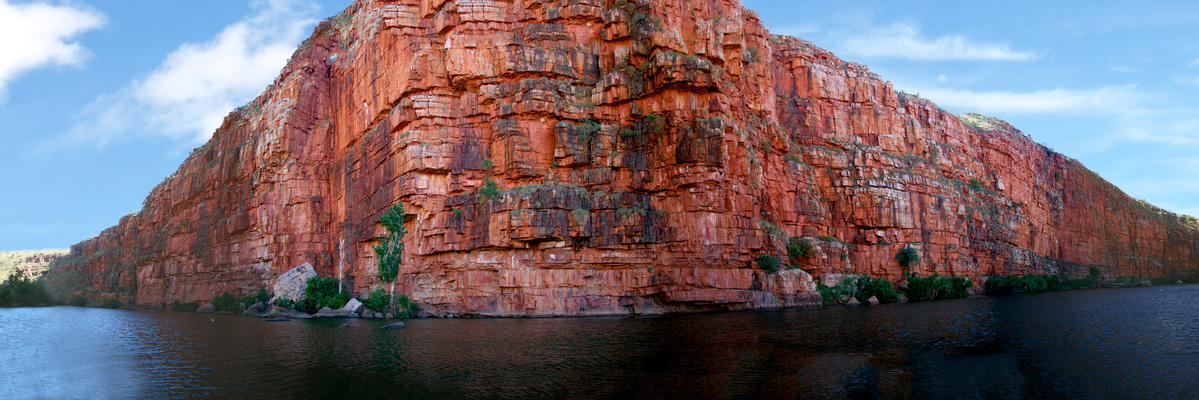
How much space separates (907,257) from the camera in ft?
246

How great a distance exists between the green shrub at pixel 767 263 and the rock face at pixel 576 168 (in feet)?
3.29

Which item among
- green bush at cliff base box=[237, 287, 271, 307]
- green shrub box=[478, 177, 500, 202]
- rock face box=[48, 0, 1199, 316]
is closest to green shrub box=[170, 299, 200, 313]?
rock face box=[48, 0, 1199, 316]

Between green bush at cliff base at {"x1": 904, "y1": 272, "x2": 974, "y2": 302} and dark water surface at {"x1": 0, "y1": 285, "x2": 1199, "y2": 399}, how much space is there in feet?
89.9

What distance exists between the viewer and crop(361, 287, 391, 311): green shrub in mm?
54656

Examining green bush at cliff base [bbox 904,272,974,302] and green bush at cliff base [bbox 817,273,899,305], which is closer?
green bush at cliff base [bbox 817,273,899,305]

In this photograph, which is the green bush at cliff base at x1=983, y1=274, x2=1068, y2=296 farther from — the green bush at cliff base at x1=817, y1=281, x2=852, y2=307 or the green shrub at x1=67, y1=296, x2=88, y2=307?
the green shrub at x1=67, y1=296, x2=88, y2=307

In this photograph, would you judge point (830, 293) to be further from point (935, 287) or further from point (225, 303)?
point (225, 303)

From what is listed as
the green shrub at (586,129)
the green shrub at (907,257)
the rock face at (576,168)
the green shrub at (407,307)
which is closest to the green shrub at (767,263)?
the rock face at (576,168)

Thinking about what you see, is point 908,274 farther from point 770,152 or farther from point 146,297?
point 146,297

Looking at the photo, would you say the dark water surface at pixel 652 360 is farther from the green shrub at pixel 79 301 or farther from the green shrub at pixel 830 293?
the green shrub at pixel 79 301

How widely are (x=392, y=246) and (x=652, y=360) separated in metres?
35.5

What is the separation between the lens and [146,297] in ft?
310

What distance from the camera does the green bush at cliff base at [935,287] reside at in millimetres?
71312

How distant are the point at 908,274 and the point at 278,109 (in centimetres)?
6800
